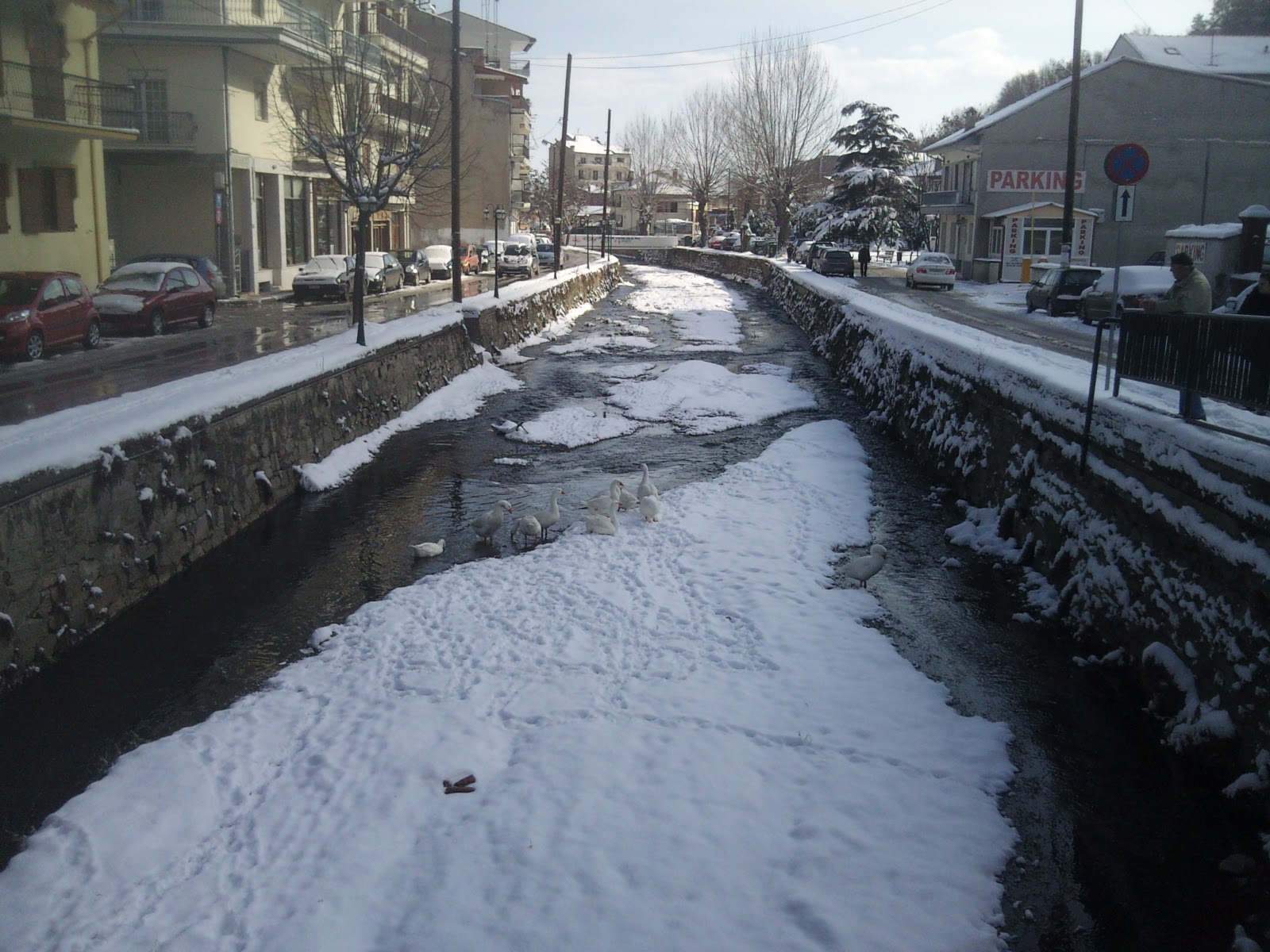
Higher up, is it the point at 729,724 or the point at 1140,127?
the point at 1140,127

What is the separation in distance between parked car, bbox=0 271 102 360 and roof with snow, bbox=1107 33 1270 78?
37.1m

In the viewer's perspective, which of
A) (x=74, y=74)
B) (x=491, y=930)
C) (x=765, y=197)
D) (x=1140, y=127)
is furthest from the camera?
(x=765, y=197)

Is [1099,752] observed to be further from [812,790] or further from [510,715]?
[510,715]

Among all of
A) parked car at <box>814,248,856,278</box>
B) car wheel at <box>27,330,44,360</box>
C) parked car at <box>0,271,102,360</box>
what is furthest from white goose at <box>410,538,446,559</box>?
parked car at <box>814,248,856,278</box>

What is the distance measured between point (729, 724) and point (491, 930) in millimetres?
2416

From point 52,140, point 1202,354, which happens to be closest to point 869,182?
point 52,140

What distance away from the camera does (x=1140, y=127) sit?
39.9m

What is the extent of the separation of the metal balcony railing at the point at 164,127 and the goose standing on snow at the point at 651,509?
2578 cm

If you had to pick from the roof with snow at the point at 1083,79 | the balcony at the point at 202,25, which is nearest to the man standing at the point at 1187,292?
the balcony at the point at 202,25

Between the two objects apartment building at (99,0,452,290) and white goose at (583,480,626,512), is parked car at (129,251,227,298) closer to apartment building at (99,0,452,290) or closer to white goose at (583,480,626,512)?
apartment building at (99,0,452,290)

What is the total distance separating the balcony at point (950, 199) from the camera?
1788 inches

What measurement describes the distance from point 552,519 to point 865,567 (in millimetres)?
3250

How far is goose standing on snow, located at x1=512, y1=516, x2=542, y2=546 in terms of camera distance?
10.9 m

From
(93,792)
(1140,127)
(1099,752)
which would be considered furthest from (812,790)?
(1140,127)
